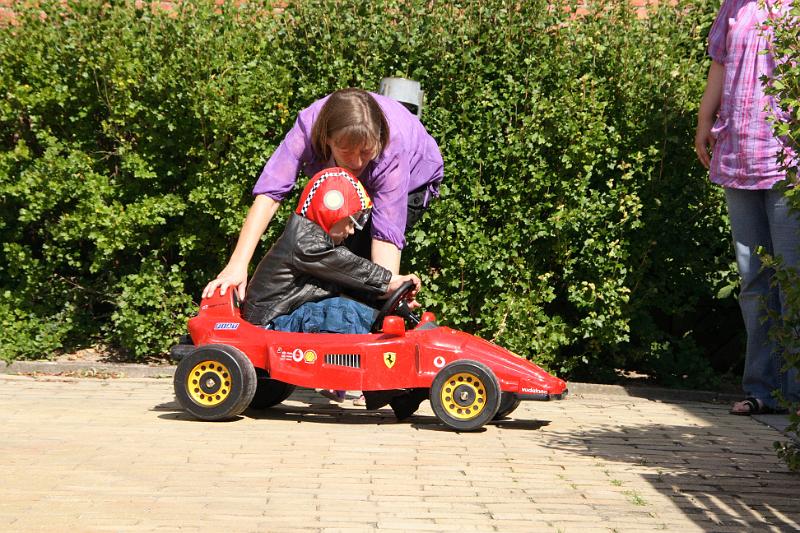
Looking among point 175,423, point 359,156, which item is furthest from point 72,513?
point 359,156

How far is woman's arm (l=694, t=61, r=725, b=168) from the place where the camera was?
682 centimetres

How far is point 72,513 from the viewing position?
4172 millimetres

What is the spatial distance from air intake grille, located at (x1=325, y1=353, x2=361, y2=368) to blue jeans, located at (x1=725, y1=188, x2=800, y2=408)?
2351 millimetres

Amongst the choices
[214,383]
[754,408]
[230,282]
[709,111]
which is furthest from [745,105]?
[214,383]

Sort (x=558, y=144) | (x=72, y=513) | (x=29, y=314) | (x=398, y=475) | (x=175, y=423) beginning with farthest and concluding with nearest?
1. (x=29, y=314)
2. (x=558, y=144)
3. (x=175, y=423)
4. (x=398, y=475)
5. (x=72, y=513)

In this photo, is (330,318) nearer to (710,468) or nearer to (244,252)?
(244,252)

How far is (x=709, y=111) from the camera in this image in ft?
22.5

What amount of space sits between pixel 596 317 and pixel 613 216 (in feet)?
2.17

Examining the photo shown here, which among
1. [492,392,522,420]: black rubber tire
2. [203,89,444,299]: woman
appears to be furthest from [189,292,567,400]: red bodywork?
[203,89,444,299]: woman

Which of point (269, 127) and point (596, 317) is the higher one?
point (269, 127)

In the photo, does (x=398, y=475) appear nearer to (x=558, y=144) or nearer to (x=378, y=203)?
(x=378, y=203)

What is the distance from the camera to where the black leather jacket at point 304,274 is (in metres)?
6.14

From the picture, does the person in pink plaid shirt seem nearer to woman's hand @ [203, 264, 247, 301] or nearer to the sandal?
the sandal

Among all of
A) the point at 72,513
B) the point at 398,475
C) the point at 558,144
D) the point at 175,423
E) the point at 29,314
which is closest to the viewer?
the point at 72,513
